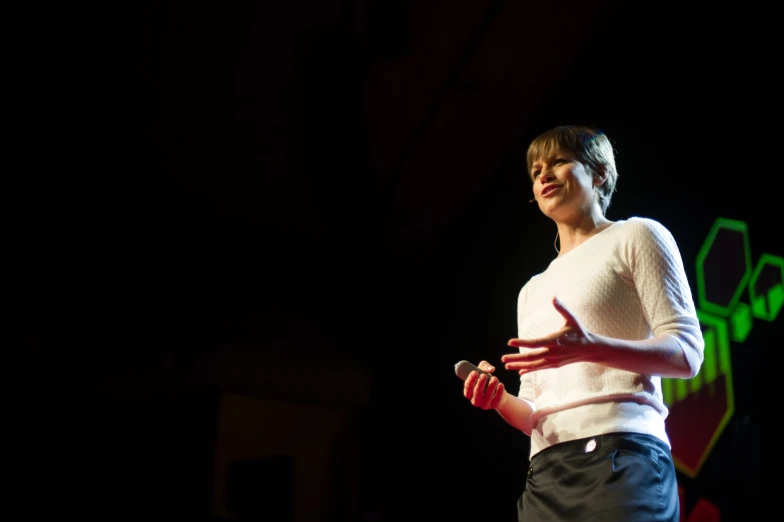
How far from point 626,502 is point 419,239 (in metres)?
3.32

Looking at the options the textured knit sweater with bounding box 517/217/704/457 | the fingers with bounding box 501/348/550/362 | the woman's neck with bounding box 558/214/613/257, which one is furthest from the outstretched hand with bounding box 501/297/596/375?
the woman's neck with bounding box 558/214/613/257

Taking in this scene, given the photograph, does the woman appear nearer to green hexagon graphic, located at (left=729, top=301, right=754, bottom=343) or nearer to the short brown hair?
the short brown hair

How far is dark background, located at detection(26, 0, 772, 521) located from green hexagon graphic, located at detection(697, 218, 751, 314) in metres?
0.04

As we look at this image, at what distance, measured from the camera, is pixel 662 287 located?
3.38ft

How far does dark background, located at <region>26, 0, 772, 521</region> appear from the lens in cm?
222

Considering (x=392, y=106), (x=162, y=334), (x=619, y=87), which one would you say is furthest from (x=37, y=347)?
(x=619, y=87)

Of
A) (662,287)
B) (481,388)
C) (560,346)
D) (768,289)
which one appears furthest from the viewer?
(768,289)

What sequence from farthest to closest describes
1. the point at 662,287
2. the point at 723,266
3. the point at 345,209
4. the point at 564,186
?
the point at 345,209 < the point at 723,266 < the point at 564,186 < the point at 662,287

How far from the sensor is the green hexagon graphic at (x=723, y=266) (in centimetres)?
187

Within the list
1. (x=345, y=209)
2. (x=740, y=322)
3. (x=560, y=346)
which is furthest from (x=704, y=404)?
(x=345, y=209)

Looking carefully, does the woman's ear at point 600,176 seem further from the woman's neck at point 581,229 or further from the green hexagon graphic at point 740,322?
the green hexagon graphic at point 740,322

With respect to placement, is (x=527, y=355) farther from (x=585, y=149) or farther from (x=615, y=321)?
(x=585, y=149)

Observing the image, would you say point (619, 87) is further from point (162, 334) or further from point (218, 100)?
point (162, 334)

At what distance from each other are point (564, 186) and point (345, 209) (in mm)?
3016
